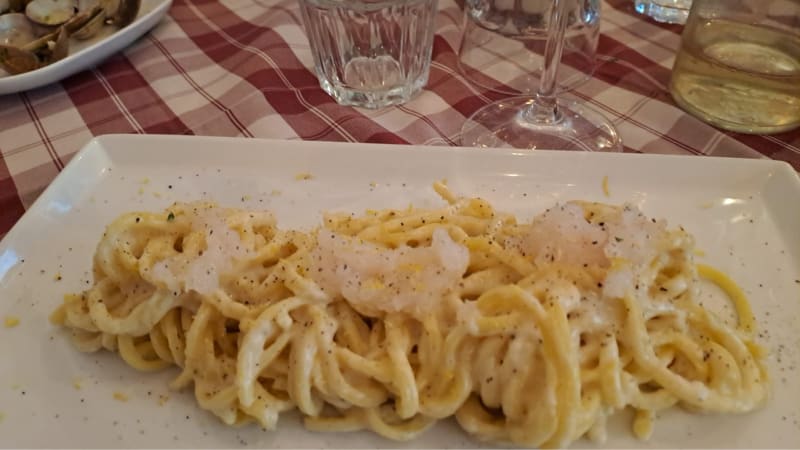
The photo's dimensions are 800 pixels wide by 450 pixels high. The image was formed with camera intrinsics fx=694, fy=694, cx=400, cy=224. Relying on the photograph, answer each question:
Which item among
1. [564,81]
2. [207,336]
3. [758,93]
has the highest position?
[207,336]

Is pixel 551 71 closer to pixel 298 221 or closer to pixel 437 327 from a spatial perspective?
pixel 298 221

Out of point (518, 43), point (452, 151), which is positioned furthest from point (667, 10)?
point (452, 151)

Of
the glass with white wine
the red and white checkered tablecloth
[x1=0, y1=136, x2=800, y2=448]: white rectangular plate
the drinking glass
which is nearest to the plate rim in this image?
[x1=0, y1=136, x2=800, y2=448]: white rectangular plate

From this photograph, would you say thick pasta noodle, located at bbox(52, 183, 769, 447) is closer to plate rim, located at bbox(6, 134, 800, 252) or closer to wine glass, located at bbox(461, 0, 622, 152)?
plate rim, located at bbox(6, 134, 800, 252)

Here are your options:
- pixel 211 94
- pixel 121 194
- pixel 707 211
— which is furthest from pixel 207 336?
pixel 211 94

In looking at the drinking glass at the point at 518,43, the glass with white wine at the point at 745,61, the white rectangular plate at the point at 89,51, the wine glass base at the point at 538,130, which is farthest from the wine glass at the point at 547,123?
the white rectangular plate at the point at 89,51

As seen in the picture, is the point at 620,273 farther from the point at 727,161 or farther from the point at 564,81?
the point at 564,81
